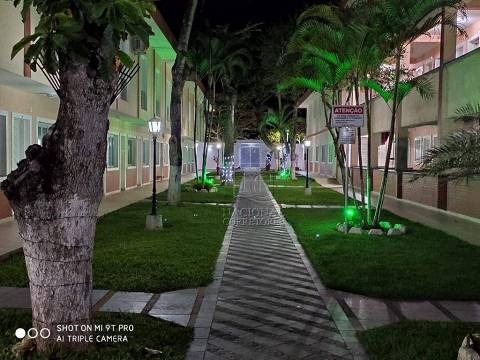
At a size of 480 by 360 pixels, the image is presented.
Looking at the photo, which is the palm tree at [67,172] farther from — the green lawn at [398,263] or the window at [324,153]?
the window at [324,153]

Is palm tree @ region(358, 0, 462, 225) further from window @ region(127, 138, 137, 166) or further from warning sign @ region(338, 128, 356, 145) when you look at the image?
window @ region(127, 138, 137, 166)

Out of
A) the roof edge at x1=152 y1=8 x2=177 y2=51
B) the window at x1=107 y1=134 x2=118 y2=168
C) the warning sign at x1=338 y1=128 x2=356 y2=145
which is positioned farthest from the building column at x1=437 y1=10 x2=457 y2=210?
the window at x1=107 y1=134 x2=118 y2=168

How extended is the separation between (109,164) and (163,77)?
35.2 ft

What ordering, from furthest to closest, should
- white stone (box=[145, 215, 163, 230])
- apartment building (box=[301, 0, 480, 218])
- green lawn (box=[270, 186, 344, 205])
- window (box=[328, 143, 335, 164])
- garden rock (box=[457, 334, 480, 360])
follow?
window (box=[328, 143, 335, 164])
green lawn (box=[270, 186, 344, 205])
apartment building (box=[301, 0, 480, 218])
white stone (box=[145, 215, 163, 230])
garden rock (box=[457, 334, 480, 360])

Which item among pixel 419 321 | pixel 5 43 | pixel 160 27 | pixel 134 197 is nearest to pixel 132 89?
pixel 160 27

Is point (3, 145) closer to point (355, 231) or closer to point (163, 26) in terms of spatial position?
point (355, 231)

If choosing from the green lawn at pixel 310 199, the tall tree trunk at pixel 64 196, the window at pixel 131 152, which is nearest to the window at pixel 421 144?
the green lawn at pixel 310 199

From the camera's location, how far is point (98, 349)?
15.6 feet

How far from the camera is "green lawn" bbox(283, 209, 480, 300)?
288 inches

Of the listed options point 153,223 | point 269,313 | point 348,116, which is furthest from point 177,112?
point 269,313

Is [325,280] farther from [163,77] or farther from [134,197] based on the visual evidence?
[163,77]

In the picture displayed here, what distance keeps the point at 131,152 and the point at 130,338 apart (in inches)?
893

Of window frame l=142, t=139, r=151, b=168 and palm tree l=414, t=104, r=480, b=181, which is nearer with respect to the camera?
palm tree l=414, t=104, r=480, b=181

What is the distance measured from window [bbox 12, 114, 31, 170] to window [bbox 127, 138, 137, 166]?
1163cm
